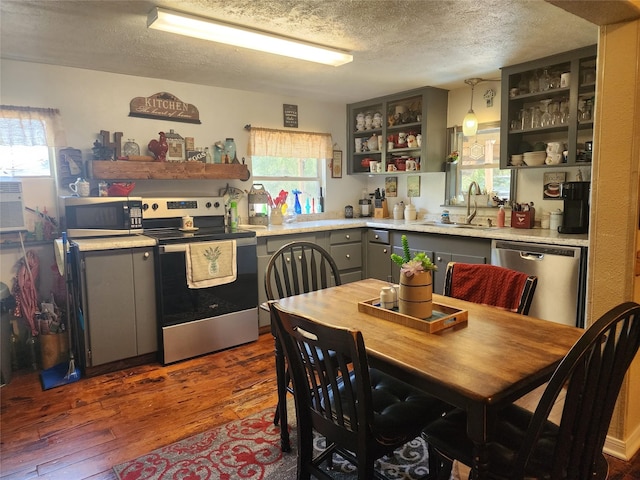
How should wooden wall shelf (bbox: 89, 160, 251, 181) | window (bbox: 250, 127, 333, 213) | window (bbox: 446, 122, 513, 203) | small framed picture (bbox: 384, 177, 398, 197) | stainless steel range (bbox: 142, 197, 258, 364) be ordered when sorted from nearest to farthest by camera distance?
stainless steel range (bbox: 142, 197, 258, 364) < wooden wall shelf (bbox: 89, 160, 251, 181) < window (bbox: 446, 122, 513, 203) < window (bbox: 250, 127, 333, 213) < small framed picture (bbox: 384, 177, 398, 197)

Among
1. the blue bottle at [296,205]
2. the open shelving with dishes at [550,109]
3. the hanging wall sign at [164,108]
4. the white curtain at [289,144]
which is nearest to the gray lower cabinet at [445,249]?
the open shelving with dishes at [550,109]

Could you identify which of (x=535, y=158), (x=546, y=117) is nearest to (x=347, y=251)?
(x=535, y=158)

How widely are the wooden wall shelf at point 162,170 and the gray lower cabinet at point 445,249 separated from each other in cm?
172

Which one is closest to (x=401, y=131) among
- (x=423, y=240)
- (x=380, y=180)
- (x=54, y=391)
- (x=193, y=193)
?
(x=380, y=180)

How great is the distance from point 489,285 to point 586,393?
100 cm

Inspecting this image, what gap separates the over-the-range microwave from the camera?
3.12m

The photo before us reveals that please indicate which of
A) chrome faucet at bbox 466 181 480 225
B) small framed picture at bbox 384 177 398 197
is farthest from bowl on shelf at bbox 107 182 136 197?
chrome faucet at bbox 466 181 480 225

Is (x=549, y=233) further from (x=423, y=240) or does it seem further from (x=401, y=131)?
(x=401, y=131)

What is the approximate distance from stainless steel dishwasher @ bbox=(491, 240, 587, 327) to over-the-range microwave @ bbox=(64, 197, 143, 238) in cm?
282

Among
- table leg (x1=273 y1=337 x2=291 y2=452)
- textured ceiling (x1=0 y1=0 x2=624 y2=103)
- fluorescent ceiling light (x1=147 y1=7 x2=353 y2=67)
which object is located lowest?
table leg (x1=273 y1=337 x2=291 y2=452)

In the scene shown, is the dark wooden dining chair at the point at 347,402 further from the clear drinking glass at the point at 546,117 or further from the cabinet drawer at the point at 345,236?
the clear drinking glass at the point at 546,117

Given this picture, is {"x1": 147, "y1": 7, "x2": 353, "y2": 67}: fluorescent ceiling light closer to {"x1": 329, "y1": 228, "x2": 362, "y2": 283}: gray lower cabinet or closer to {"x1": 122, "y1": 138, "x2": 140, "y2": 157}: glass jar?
{"x1": 122, "y1": 138, "x2": 140, "y2": 157}: glass jar

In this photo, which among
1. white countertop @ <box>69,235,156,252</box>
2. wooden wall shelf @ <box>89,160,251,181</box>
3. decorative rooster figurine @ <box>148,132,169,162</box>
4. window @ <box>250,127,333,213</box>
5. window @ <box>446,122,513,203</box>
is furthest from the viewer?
window @ <box>250,127,333,213</box>

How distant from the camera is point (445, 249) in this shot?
12.4ft
